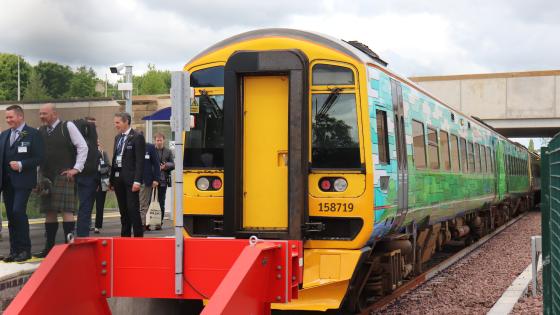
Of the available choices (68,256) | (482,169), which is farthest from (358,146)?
(482,169)

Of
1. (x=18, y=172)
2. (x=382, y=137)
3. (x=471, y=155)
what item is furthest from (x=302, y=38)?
(x=471, y=155)

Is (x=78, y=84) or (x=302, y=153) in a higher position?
(x=78, y=84)

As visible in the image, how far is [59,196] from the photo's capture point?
809 cm

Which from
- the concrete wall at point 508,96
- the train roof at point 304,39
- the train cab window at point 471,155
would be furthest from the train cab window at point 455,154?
the concrete wall at point 508,96

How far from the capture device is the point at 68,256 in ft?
17.6

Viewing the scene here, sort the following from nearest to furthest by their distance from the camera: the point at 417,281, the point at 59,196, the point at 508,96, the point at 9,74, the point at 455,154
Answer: the point at 59,196, the point at 417,281, the point at 455,154, the point at 508,96, the point at 9,74

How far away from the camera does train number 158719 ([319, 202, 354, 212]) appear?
Result: 7043mm

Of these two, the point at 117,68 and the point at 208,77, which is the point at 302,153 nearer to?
the point at 208,77

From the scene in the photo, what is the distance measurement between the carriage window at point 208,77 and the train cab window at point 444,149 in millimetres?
4489

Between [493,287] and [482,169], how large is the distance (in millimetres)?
5848

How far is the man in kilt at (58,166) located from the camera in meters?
8.09

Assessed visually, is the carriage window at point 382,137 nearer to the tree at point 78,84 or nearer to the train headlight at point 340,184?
the train headlight at point 340,184

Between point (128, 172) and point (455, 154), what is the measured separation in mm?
5683

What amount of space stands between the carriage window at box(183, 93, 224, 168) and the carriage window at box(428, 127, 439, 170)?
3510mm
